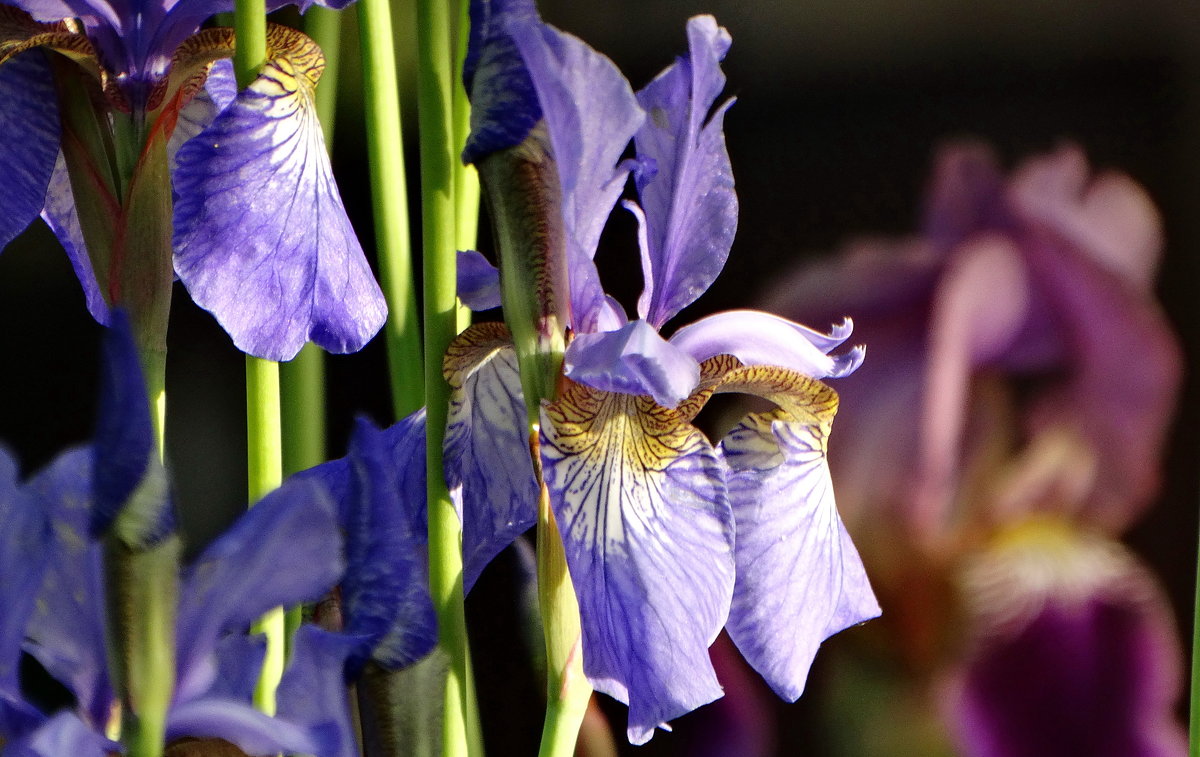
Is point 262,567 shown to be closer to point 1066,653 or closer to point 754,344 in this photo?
point 754,344

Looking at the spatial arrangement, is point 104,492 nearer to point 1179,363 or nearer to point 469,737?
point 469,737

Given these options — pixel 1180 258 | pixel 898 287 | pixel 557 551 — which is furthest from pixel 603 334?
pixel 1180 258

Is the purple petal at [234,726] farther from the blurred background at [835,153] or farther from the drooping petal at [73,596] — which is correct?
the blurred background at [835,153]

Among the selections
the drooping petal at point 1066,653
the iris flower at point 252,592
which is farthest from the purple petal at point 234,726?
the drooping petal at point 1066,653

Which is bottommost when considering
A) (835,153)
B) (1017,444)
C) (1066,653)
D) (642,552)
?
(1066,653)

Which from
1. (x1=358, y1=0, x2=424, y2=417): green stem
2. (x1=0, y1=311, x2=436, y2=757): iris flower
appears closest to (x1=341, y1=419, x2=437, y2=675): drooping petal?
(x1=0, y1=311, x2=436, y2=757): iris flower

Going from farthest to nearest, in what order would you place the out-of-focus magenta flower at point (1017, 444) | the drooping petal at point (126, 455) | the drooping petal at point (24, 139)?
the out-of-focus magenta flower at point (1017, 444)
the drooping petal at point (24, 139)
the drooping petal at point (126, 455)

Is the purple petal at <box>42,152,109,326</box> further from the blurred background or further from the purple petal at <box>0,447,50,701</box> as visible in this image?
the blurred background

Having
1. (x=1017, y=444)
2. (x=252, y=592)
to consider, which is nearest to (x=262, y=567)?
(x=252, y=592)
